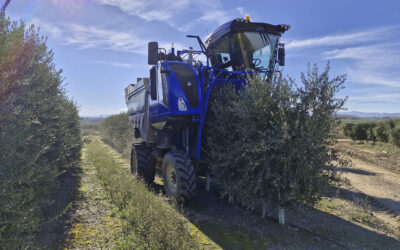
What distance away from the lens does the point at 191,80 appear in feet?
17.1

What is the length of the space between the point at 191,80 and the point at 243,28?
5.65 feet

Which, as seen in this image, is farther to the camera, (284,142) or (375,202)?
(375,202)

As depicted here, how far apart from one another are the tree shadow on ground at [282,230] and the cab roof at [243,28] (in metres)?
3.97

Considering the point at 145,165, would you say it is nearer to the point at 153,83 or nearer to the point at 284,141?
the point at 153,83

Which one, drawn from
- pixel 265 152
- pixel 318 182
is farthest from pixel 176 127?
pixel 318 182

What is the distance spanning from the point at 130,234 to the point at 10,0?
369 cm

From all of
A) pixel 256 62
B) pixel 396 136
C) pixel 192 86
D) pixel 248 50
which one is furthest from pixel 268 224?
pixel 396 136

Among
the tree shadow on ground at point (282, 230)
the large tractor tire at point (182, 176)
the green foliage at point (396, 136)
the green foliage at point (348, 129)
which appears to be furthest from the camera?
the green foliage at point (348, 129)

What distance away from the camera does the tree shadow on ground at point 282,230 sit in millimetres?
3787

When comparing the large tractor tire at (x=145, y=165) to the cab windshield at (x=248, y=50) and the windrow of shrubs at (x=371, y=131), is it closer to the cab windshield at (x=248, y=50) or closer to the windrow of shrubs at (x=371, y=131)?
the cab windshield at (x=248, y=50)

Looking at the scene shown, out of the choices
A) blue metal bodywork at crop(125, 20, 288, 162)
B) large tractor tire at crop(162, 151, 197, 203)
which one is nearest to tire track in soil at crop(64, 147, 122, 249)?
large tractor tire at crop(162, 151, 197, 203)

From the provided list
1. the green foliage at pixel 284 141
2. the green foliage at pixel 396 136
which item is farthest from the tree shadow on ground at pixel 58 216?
the green foliage at pixel 396 136

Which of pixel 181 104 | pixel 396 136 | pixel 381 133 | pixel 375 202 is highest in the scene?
pixel 181 104

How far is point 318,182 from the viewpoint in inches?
158
